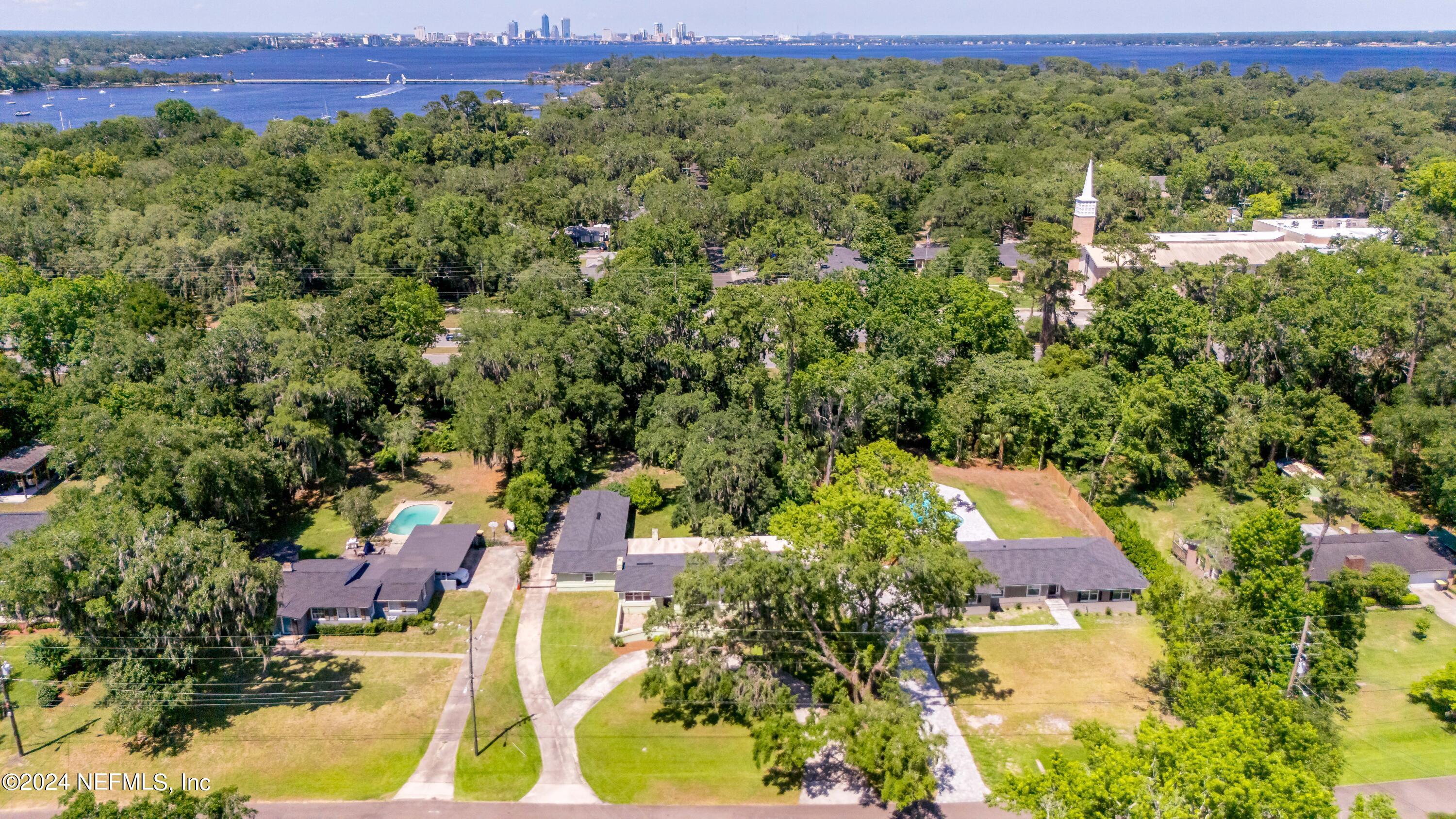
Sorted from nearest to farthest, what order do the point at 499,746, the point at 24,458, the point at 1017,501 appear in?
the point at 499,746 → the point at 1017,501 → the point at 24,458

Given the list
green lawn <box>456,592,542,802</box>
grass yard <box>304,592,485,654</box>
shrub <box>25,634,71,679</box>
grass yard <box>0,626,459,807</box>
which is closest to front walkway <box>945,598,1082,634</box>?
green lawn <box>456,592,542,802</box>

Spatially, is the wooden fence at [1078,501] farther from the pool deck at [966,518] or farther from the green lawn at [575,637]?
the green lawn at [575,637]

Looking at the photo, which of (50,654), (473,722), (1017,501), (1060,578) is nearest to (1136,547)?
(1060,578)

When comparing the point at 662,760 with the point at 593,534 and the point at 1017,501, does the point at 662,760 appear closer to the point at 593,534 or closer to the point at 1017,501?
the point at 593,534

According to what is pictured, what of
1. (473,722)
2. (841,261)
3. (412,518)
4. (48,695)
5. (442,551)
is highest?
(841,261)

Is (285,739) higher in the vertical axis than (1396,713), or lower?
lower

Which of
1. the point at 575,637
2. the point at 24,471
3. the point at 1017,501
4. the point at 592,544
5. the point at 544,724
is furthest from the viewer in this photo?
the point at 1017,501

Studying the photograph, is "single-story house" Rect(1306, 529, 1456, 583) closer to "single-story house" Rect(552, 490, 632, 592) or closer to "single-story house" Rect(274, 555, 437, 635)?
"single-story house" Rect(552, 490, 632, 592)
